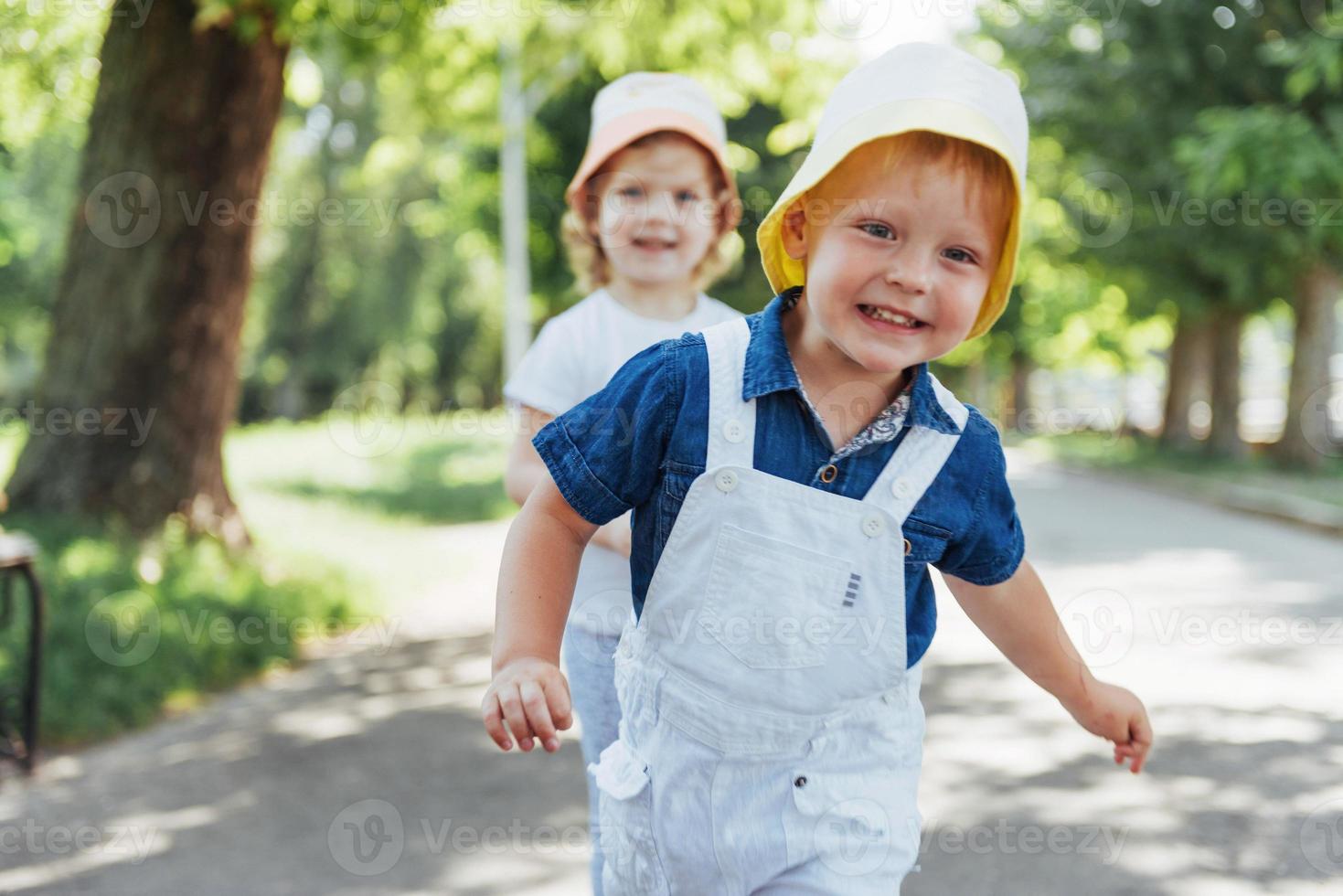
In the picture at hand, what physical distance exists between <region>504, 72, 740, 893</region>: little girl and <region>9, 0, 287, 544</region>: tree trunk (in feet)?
17.5

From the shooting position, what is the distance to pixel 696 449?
181 centimetres

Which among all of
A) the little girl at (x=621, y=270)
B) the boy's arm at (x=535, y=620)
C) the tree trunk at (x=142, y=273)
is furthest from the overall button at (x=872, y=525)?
the tree trunk at (x=142, y=273)

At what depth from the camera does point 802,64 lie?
10.3 metres

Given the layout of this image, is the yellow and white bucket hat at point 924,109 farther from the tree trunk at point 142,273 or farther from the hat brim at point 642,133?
the tree trunk at point 142,273

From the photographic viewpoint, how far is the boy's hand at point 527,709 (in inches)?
64.6

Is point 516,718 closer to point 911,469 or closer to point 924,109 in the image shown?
A: point 911,469

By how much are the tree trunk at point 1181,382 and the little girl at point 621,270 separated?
22795 mm

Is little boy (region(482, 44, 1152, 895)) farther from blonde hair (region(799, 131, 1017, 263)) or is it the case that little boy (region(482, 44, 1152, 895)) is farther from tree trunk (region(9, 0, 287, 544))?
tree trunk (region(9, 0, 287, 544))

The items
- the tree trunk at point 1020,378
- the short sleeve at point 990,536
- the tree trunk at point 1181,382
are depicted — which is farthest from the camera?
the tree trunk at point 1020,378

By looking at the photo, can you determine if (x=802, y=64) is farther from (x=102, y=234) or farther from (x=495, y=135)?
(x=102, y=234)

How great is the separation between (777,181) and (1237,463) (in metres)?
8.51

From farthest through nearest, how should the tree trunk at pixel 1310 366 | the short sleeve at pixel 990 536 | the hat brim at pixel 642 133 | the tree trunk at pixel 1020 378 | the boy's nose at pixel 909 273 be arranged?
the tree trunk at pixel 1020 378 < the tree trunk at pixel 1310 366 < the hat brim at pixel 642 133 < the short sleeve at pixel 990 536 < the boy's nose at pixel 909 273

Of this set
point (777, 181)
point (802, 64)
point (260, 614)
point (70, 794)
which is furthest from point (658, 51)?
point (777, 181)

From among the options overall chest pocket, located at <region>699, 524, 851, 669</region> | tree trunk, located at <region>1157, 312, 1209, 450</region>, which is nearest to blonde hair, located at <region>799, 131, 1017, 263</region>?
overall chest pocket, located at <region>699, 524, 851, 669</region>
